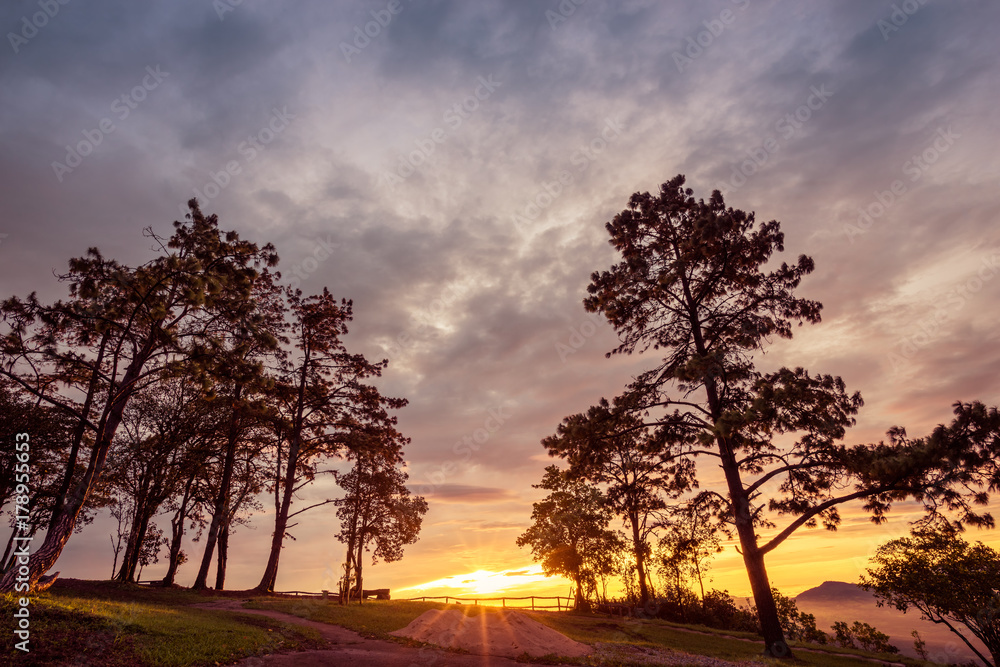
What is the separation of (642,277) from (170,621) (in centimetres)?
2050

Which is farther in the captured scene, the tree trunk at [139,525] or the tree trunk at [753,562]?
the tree trunk at [139,525]

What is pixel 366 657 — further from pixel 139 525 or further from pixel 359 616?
pixel 139 525

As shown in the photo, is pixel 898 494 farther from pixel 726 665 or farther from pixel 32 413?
pixel 32 413

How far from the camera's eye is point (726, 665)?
51.5 feet

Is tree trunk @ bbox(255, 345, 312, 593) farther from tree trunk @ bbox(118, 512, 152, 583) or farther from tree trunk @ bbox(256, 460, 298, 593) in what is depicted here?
tree trunk @ bbox(118, 512, 152, 583)

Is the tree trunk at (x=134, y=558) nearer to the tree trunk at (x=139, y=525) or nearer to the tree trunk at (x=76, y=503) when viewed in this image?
the tree trunk at (x=139, y=525)

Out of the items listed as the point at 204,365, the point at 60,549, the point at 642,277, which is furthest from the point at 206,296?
the point at 642,277

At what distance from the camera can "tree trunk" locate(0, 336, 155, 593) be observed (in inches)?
536

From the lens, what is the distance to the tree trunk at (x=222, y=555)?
33.6m

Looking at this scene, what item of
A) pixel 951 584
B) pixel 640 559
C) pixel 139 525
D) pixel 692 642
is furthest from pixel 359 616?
pixel 951 584

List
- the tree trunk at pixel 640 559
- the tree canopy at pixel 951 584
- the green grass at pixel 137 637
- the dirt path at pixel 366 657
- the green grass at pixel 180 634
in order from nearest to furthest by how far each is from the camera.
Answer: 1. the green grass at pixel 137 637
2. the green grass at pixel 180 634
3. the dirt path at pixel 366 657
4. the tree canopy at pixel 951 584
5. the tree trunk at pixel 640 559

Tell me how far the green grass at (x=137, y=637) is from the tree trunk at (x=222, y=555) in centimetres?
2043

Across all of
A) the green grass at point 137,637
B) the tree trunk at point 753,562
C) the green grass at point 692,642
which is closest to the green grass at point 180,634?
the green grass at point 137,637

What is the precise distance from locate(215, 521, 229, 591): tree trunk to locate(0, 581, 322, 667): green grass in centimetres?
2043
